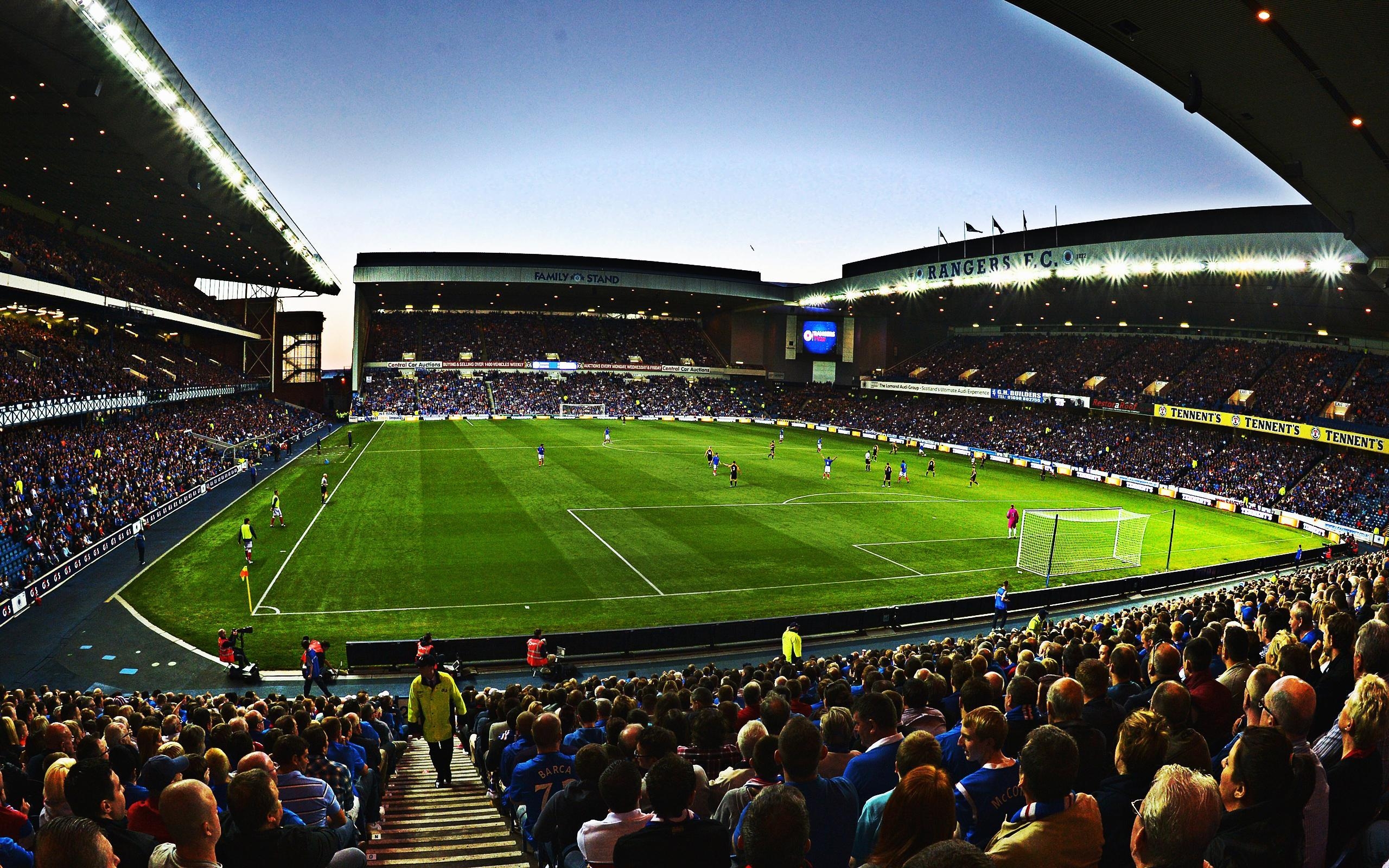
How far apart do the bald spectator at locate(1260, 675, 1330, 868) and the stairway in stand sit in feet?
18.9

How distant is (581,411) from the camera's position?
9131 centimetres

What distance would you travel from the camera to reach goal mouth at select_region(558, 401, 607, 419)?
90562 millimetres

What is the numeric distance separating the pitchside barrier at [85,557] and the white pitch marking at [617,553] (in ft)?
51.8

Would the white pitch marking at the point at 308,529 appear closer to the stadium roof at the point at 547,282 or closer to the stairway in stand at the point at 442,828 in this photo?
the stairway in stand at the point at 442,828

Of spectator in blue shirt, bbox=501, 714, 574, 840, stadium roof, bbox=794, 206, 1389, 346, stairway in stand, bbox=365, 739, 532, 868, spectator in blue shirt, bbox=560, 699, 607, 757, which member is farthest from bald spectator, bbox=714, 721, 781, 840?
stadium roof, bbox=794, 206, 1389, 346

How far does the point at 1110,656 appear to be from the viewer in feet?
22.0

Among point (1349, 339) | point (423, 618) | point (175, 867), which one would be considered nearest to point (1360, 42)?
point (175, 867)

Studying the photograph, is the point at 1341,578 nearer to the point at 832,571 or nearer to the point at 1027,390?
the point at 832,571

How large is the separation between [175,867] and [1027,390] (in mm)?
72326

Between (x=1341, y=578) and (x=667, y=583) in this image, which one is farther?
(x=667, y=583)

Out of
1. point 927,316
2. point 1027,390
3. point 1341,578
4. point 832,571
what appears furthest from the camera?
point 927,316

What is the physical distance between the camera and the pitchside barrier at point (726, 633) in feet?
60.4

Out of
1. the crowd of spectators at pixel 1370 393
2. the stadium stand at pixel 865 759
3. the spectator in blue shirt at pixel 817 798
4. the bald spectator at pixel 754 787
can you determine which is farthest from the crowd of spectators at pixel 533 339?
the spectator in blue shirt at pixel 817 798

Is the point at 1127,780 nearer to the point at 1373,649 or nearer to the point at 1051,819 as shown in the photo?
the point at 1051,819
